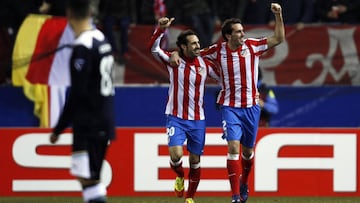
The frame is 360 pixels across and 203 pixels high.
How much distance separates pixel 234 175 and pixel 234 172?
0.04 metres

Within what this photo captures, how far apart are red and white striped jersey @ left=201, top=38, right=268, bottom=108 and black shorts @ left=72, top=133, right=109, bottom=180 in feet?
12.8

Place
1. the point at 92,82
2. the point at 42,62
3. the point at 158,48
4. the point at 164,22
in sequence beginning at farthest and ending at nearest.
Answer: the point at 42,62
the point at 158,48
the point at 164,22
the point at 92,82

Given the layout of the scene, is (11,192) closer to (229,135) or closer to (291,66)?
(229,135)

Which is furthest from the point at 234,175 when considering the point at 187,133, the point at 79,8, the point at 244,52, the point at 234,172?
the point at 79,8

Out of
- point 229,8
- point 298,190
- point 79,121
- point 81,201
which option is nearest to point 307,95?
point 229,8

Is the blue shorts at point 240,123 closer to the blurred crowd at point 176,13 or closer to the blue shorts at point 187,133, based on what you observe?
the blue shorts at point 187,133

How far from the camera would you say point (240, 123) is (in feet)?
42.2

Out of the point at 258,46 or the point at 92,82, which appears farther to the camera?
the point at 258,46

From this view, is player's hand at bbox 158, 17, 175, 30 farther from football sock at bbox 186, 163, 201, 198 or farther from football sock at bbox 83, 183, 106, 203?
football sock at bbox 83, 183, 106, 203

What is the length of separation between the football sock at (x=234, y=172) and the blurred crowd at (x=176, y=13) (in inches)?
214

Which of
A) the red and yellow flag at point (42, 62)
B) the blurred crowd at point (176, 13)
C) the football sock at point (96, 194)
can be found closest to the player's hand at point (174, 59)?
the football sock at point (96, 194)

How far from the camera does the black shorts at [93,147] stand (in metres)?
9.09

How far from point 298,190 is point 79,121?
6.39m

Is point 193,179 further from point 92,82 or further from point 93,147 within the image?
point 92,82
